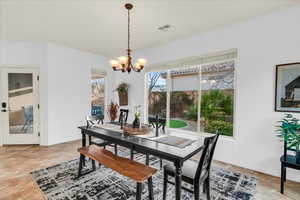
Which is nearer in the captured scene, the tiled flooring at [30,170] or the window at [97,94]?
the tiled flooring at [30,170]

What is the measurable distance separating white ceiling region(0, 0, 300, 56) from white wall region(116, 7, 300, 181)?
226 mm

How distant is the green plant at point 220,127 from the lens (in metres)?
3.14

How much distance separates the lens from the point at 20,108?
3.99 meters

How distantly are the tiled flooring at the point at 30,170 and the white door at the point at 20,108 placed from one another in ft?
0.99

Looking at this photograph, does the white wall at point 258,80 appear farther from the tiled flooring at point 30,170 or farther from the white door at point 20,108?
the white door at point 20,108

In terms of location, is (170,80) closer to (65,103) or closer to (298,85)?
(298,85)

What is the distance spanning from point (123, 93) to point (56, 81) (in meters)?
1.88

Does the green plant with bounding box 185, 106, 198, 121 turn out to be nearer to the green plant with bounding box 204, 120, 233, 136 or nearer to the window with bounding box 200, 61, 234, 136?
the window with bounding box 200, 61, 234, 136

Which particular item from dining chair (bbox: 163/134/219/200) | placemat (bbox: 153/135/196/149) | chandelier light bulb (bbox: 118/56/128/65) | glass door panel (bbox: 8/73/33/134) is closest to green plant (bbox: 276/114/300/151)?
dining chair (bbox: 163/134/219/200)

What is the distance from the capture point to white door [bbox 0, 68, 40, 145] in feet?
12.8

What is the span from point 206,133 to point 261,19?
2.43 m

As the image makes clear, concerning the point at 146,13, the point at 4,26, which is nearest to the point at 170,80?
the point at 146,13

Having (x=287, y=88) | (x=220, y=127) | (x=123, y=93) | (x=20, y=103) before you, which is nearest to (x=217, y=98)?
(x=220, y=127)

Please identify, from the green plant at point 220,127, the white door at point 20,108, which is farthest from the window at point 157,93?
the white door at point 20,108
